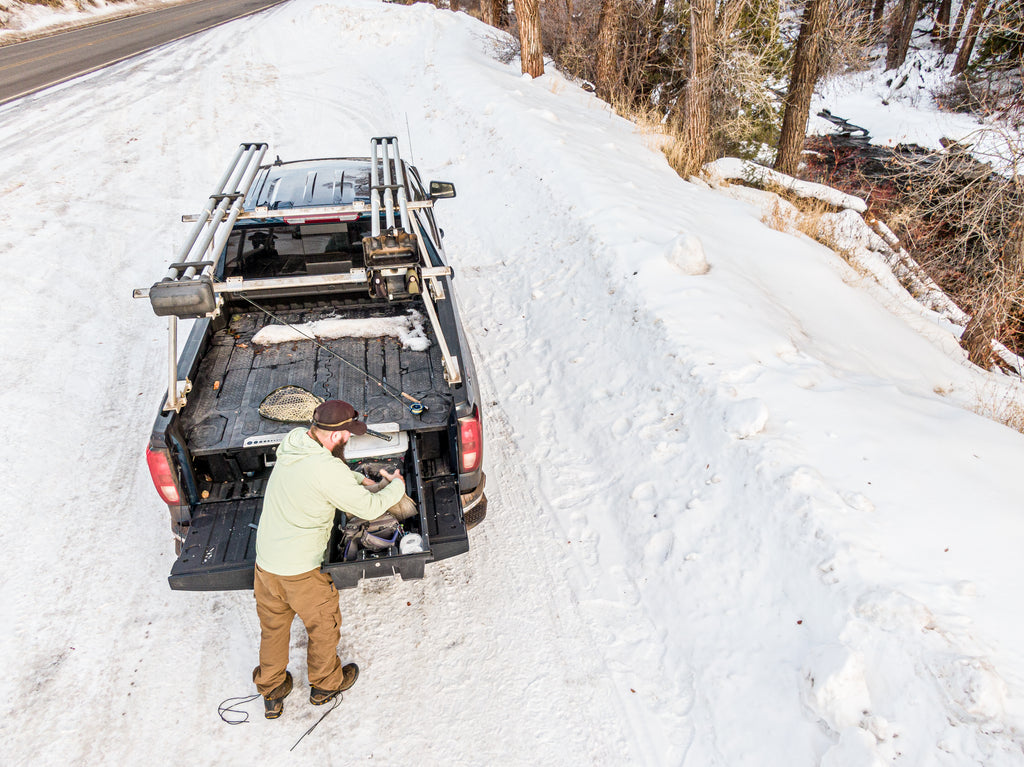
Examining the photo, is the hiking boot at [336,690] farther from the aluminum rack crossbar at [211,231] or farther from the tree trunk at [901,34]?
the tree trunk at [901,34]

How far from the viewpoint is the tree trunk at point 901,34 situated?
80.0ft

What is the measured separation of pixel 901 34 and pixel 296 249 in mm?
29690

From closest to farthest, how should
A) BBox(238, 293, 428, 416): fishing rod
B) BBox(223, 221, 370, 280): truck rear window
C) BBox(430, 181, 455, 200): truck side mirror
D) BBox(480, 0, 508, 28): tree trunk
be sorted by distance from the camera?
BBox(238, 293, 428, 416): fishing rod → BBox(223, 221, 370, 280): truck rear window → BBox(430, 181, 455, 200): truck side mirror → BBox(480, 0, 508, 28): tree trunk

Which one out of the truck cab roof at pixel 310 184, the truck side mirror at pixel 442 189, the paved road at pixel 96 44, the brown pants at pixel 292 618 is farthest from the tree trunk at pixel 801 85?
the paved road at pixel 96 44

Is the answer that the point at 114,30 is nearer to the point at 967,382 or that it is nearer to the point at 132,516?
the point at 132,516

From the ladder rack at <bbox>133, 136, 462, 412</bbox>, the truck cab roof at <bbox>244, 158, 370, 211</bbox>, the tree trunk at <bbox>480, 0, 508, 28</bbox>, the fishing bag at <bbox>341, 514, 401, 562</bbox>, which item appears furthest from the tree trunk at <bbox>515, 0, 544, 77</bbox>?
→ the fishing bag at <bbox>341, 514, 401, 562</bbox>

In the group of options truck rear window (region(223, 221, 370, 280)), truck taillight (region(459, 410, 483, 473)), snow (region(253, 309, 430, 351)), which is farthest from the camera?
truck rear window (region(223, 221, 370, 280))

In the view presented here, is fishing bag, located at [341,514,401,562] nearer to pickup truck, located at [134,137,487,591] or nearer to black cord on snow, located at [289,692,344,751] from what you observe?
pickup truck, located at [134,137,487,591]

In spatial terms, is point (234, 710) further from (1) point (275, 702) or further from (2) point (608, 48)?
(2) point (608, 48)

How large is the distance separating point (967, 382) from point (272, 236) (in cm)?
736

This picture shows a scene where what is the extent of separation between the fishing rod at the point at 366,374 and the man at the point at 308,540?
0.83m

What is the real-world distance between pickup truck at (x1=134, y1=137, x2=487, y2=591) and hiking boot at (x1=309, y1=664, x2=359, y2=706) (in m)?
0.55

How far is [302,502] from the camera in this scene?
10.2 ft

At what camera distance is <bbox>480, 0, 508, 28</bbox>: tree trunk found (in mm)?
21031
